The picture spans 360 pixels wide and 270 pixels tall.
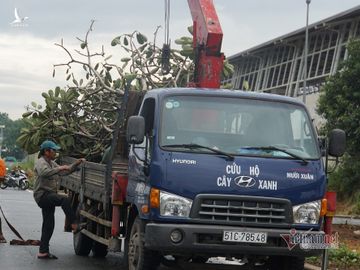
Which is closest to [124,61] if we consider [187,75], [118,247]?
[187,75]

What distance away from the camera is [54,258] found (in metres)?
11.7

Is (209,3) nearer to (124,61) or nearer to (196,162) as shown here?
(124,61)

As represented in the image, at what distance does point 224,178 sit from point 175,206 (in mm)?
576

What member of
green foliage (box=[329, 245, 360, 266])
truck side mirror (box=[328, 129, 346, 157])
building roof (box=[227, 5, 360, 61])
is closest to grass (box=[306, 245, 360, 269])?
green foliage (box=[329, 245, 360, 266])

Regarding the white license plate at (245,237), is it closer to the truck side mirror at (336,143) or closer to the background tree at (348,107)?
the truck side mirror at (336,143)

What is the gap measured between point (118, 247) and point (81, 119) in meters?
4.47

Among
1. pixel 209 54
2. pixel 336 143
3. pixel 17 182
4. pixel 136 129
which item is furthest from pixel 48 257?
pixel 17 182

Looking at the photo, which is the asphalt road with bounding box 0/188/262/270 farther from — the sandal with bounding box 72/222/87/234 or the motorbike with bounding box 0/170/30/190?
the motorbike with bounding box 0/170/30/190

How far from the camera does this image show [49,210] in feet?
38.3

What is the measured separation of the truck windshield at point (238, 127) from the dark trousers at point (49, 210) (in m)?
3.45

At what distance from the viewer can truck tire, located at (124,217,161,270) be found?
850 cm

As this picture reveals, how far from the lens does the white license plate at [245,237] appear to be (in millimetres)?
8070

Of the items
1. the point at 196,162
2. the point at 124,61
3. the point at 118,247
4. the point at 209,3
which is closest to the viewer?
Result: the point at 196,162

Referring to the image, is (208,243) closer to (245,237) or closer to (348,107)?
(245,237)
